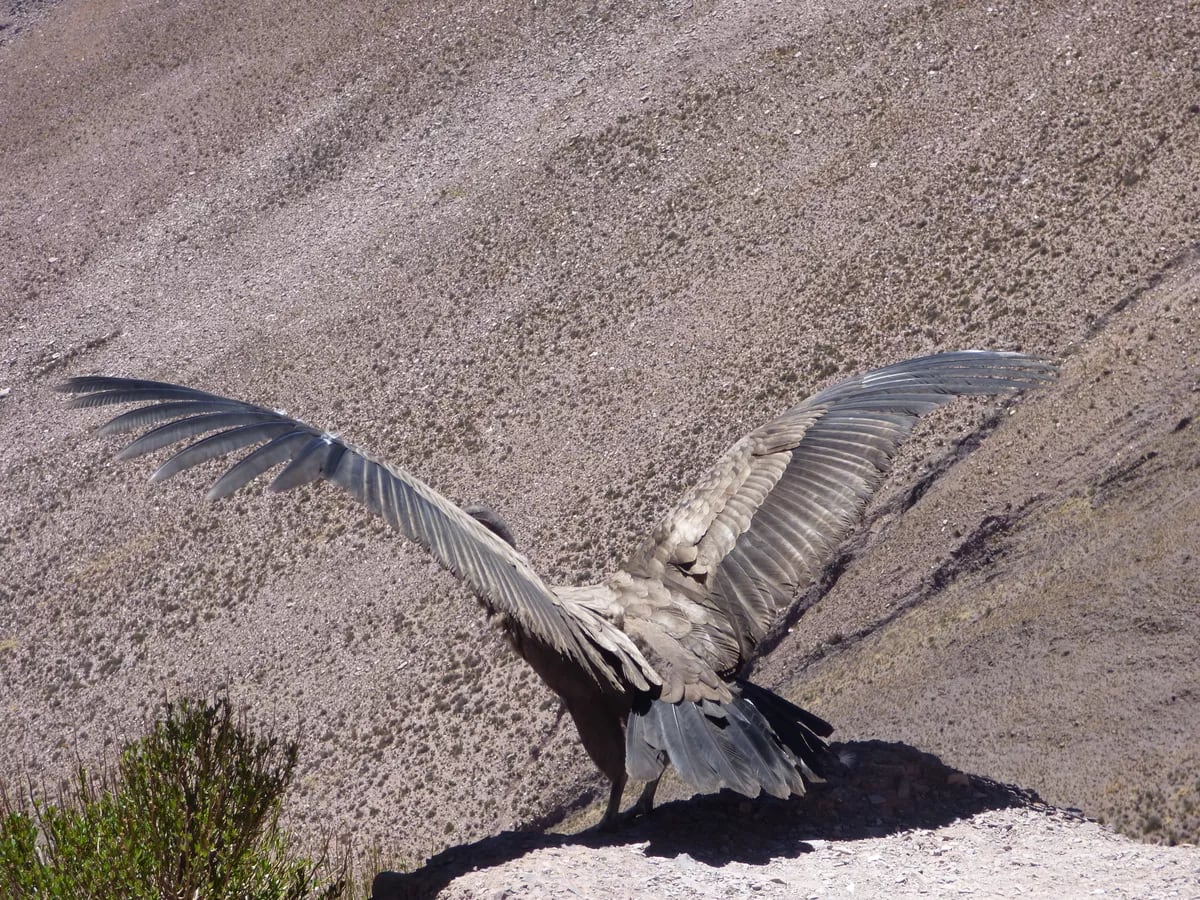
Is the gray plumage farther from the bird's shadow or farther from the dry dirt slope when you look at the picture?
the dry dirt slope

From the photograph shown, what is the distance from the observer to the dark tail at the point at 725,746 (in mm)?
5262

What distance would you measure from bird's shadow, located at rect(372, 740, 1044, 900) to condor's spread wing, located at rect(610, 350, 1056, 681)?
0.71m

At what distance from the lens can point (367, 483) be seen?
4824mm

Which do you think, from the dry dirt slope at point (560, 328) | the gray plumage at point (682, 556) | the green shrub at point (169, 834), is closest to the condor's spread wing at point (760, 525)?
the gray plumage at point (682, 556)

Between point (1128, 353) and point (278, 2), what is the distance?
64.1ft

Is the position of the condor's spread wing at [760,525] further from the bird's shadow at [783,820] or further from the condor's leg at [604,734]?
the bird's shadow at [783,820]

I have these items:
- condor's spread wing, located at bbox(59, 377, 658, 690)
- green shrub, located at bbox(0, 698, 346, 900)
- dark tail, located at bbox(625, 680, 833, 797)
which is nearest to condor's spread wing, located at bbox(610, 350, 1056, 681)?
dark tail, located at bbox(625, 680, 833, 797)

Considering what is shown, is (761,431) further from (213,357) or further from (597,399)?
(213,357)

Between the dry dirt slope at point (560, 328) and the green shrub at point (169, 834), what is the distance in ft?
12.4

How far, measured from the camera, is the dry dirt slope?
32.3ft

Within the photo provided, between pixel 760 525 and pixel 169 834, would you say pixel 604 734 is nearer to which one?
pixel 760 525

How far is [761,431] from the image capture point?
7137 mm

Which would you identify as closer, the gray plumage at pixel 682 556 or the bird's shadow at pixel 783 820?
the gray plumage at pixel 682 556

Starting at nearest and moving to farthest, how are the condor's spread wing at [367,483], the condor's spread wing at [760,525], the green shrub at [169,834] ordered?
the condor's spread wing at [367,483] → the green shrub at [169,834] → the condor's spread wing at [760,525]
